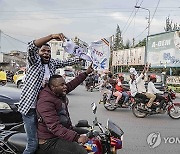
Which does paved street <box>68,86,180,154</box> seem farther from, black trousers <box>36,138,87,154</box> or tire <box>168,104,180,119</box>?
black trousers <box>36,138,87,154</box>

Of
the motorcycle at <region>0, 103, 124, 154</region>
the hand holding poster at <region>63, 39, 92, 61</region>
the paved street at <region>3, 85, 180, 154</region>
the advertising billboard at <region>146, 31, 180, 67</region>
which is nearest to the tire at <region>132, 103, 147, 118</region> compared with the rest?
the paved street at <region>3, 85, 180, 154</region>

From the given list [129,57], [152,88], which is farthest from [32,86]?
[129,57]

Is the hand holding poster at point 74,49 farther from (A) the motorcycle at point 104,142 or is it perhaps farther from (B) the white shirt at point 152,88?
(B) the white shirt at point 152,88

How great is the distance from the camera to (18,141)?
3543 mm

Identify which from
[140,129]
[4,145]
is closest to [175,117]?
[140,129]

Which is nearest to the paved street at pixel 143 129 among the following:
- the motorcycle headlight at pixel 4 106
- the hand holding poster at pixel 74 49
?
the hand holding poster at pixel 74 49

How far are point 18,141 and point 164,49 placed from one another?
82.1 feet

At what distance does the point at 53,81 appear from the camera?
10.8 ft

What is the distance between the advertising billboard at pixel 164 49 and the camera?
2562 centimetres

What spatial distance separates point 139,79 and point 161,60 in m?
18.1

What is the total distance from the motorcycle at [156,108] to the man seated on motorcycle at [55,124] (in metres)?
6.90

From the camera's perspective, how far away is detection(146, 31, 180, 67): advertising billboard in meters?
25.6

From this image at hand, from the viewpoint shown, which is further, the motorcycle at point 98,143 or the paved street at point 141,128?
the paved street at point 141,128

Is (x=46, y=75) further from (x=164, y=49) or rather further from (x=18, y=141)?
(x=164, y=49)
